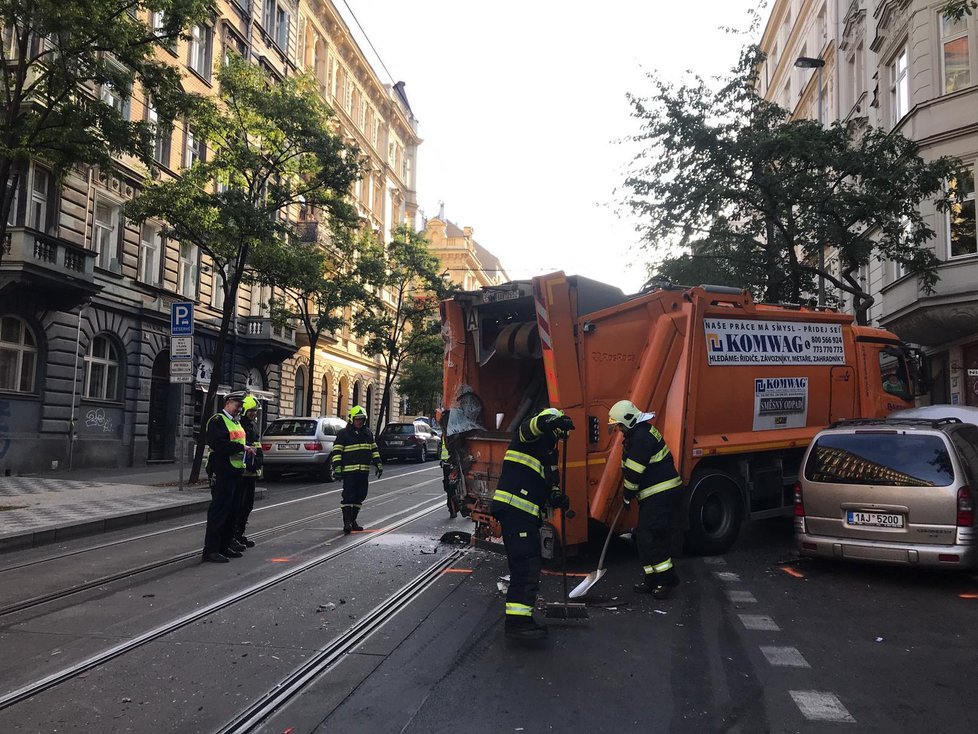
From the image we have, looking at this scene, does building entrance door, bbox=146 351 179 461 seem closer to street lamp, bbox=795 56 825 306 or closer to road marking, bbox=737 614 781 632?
street lamp, bbox=795 56 825 306

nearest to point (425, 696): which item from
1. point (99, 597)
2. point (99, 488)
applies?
point (99, 597)

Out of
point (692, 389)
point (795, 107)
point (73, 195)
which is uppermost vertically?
point (795, 107)

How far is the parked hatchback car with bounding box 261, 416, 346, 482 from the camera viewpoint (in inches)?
717

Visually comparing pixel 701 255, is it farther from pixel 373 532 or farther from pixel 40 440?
pixel 40 440

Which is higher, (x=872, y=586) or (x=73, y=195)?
(x=73, y=195)

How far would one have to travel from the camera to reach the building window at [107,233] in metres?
20.7

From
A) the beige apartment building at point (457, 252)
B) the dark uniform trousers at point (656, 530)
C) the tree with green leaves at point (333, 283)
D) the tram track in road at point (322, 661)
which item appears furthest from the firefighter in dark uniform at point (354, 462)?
the beige apartment building at point (457, 252)

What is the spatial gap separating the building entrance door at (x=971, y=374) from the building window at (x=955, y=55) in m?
5.71

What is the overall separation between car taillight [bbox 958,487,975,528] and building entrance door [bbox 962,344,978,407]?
11.8 metres

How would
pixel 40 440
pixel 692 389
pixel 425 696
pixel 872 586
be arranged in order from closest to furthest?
pixel 425 696 < pixel 872 586 < pixel 692 389 < pixel 40 440

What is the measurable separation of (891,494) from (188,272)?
23112 mm

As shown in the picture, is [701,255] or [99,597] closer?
[99,597]

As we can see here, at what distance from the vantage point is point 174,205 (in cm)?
1616

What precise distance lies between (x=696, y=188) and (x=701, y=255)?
183 cm
